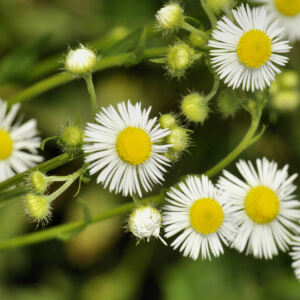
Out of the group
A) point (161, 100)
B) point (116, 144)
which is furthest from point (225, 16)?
point (161, 100)

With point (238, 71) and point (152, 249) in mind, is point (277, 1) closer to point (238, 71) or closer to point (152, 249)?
point (238, 71)

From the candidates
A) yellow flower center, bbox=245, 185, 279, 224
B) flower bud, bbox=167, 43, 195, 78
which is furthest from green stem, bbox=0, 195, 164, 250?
flower bud, bbox=167, 43, 195, 78

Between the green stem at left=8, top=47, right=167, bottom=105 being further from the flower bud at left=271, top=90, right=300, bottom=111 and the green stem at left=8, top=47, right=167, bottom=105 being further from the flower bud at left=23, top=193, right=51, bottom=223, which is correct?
the flower bud at left=271, top=90, right=300, bottom=111

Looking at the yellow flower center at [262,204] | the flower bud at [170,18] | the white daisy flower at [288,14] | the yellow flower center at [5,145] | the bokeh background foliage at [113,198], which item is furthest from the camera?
the bokeh background foliage at [113,198]

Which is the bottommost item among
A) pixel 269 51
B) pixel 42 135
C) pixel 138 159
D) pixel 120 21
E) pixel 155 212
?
pixel 155 212

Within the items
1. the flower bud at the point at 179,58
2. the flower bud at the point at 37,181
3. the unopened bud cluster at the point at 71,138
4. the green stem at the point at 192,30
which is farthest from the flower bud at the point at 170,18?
the flower bud at the point at 37,181

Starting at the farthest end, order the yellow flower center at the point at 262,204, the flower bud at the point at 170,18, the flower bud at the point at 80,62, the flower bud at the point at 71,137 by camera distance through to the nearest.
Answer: the yellow flower center at the point at 262,204
the flower bud at the point at 170,18
the flower bud at the point at 80,62
the flower bud at the point at 71,137

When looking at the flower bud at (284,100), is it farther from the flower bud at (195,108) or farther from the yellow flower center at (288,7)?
the flower bud at (195,108)
